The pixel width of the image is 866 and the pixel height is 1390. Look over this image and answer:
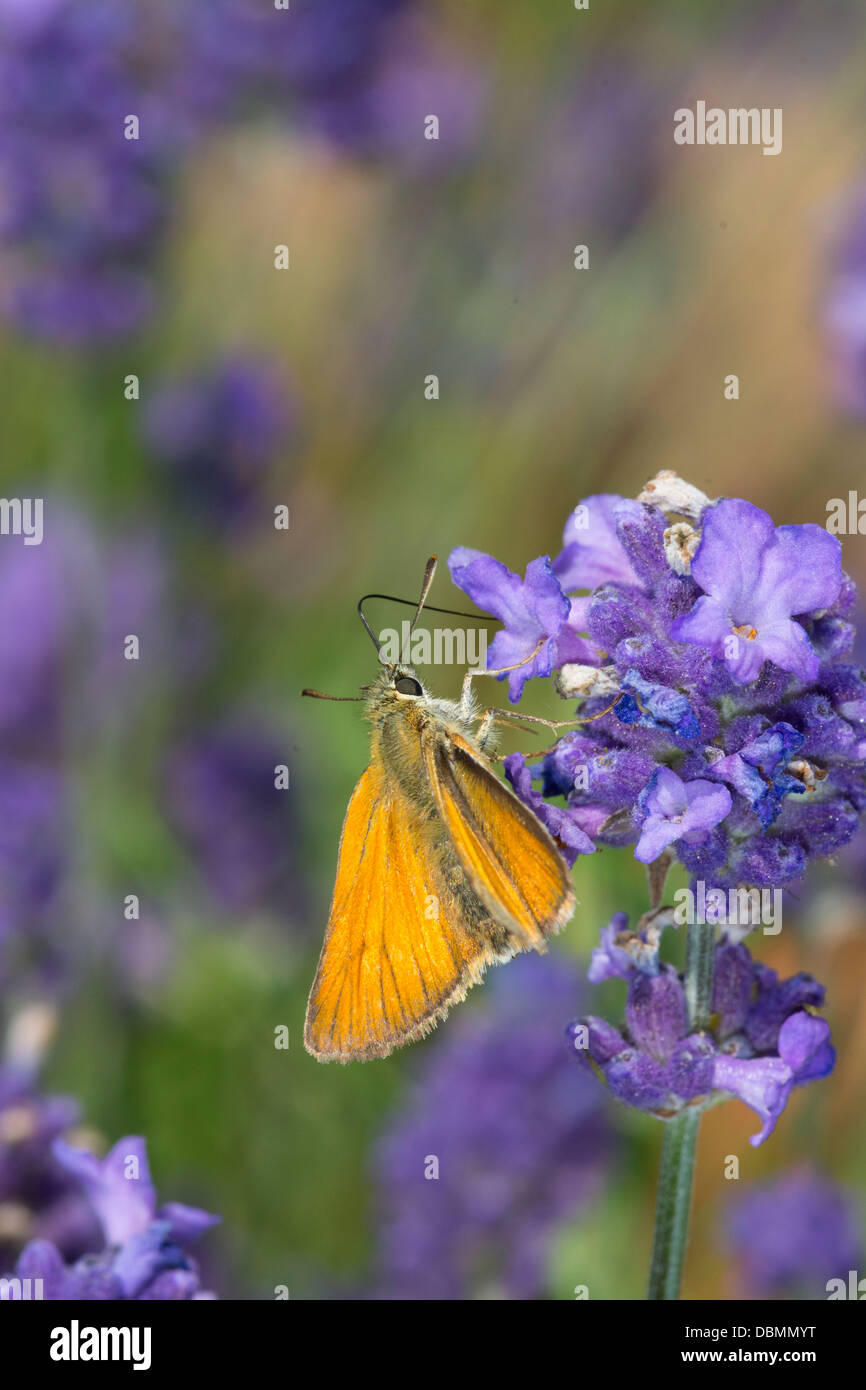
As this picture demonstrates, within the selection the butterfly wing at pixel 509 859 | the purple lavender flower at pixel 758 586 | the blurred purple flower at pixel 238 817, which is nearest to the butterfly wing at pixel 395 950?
the butterfly wing at pixel 509 859

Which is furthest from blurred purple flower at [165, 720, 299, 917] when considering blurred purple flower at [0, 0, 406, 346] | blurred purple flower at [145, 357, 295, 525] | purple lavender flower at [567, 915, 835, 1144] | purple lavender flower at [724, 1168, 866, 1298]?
purple lavender flower at [567, 915, 835, 1144]

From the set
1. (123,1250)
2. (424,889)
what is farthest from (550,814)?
(123,1250)

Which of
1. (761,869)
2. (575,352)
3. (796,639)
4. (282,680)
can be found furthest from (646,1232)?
(575,352)

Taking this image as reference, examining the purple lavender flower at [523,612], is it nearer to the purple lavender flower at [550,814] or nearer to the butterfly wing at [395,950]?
the purple lavender flower at [550,814]

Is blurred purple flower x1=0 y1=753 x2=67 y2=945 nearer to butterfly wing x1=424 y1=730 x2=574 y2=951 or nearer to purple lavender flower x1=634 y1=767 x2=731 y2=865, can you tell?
butterfly wing x1=424 y1=730 x2=574 y2=951

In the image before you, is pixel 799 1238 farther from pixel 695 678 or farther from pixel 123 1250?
pixel 695 678

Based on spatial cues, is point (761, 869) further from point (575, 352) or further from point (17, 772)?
point (575, 352)
